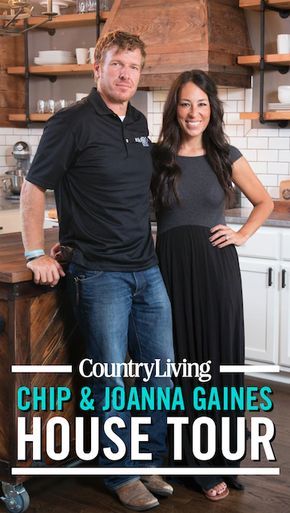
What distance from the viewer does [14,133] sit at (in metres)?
6.83

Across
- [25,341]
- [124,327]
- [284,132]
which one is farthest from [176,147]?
[284,132]

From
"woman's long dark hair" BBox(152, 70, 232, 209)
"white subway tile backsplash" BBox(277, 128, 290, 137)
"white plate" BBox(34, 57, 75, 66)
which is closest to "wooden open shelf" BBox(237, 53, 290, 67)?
"white subway tile backsplash" BBox(277, 128, 290, 137)

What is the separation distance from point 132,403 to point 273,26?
3.11 metres

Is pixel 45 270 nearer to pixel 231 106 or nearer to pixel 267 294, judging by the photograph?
pixel 267 294

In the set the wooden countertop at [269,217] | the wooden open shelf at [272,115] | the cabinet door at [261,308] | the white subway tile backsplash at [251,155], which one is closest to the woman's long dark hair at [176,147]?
the wooden countertop at [269,217]

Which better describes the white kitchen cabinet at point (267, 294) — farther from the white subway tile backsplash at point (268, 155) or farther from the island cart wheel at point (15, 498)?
the island cart wheel at point (15, 498)

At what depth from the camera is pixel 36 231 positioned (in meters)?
3.00

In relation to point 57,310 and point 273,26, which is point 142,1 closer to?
point 273,26

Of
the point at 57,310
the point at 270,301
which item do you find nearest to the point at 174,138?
the point at 57,310

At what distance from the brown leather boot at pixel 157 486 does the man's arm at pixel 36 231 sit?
906 mm

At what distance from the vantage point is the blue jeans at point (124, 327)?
2984mm

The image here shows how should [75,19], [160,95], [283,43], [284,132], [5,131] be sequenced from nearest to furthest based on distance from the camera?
[283,43], [284,132], [160,95], [75,19], [5,131]

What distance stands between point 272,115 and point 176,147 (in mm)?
2165

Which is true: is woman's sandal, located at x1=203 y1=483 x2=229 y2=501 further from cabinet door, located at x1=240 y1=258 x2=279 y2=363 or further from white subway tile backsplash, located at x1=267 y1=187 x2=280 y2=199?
white subway tile backsplash, located at x1=267 y1=187 x2=280 y2=199
